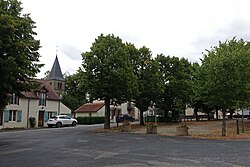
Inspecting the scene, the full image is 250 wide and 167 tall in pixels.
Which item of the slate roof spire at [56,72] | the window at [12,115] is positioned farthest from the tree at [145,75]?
the slate roof spire at [56,72]

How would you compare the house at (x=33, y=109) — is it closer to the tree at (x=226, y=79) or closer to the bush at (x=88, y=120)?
the bush at (x=88, y=120)

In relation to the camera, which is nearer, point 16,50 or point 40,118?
point 16,50

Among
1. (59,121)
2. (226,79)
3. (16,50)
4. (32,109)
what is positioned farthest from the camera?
(32,109)

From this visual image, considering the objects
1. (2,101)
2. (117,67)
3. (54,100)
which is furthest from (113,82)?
(54,100)

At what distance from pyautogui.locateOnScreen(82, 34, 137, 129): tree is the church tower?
55.2 m

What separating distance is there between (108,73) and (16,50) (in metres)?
14.6

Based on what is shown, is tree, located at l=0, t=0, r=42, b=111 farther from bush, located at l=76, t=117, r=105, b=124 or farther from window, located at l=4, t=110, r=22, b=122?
bush, located at l=76, t=117, r=105, b=124

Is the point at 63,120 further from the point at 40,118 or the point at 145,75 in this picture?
the point at 145,75

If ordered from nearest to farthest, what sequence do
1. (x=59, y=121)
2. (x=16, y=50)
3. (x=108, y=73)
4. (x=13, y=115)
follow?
1. (x=16, y=50)
2. (x=108, y=73)
3. (x=13, y=115)
4. (x=59, y=121)

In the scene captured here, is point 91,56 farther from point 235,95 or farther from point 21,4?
point 235,95

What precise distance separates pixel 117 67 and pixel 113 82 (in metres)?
1.56

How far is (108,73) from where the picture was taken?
32.0 m

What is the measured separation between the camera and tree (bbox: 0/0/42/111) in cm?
1703

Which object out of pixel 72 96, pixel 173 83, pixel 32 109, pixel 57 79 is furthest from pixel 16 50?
pixel 57 79
